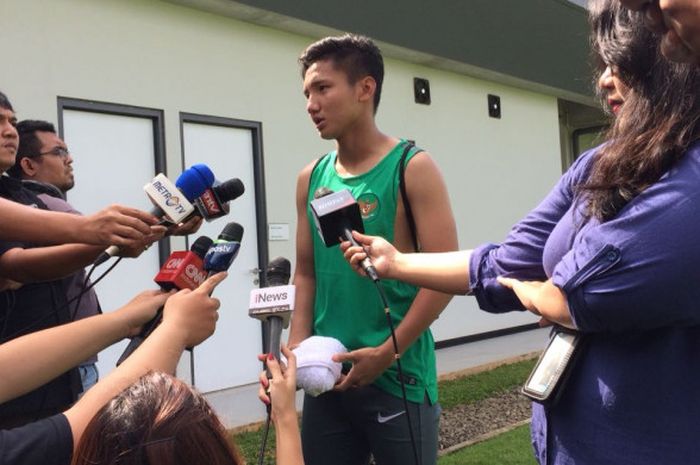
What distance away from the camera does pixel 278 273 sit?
6.12ft

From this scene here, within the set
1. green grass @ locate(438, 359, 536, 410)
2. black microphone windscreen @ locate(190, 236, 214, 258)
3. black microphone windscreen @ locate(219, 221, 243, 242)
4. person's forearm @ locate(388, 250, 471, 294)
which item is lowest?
green grass @ locate(438, 359, 536, 410)

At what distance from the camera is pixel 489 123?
9.55 m

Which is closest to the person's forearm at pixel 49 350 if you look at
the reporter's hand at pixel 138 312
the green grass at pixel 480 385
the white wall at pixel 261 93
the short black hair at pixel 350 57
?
the reporter's hand at pixel 138 312

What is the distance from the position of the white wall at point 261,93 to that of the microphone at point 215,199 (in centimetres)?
364

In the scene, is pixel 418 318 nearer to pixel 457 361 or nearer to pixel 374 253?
pixel 374 253

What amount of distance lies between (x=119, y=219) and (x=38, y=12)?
4.11 metres

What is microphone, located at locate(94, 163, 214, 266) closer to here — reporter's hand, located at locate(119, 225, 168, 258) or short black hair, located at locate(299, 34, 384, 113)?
reporter's hand, located at locate(119, 225, 168, 258)

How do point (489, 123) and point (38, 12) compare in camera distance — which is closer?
point (38, 12)

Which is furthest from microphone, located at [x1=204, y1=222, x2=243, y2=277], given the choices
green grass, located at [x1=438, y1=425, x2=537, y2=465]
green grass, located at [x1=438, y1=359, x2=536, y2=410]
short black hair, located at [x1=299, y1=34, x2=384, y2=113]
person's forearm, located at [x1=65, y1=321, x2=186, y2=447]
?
green grass, located at [x1=438, y1=359, x2=536, y2=410]

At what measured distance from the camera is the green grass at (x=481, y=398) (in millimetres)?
4430

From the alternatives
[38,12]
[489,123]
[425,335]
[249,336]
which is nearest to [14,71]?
[38,12]

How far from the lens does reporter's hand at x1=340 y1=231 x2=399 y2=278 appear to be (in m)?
1.75

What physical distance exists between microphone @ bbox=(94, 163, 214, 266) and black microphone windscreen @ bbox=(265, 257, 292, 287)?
0.30 meters

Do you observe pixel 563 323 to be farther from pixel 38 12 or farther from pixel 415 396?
pixel 38 12
